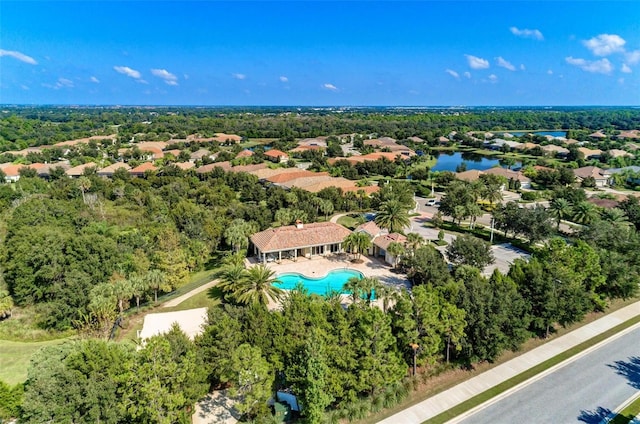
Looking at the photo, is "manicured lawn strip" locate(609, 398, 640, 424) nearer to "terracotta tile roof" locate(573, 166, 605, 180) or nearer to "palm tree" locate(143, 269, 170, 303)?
"palm tree" locate(143, 269, 170, 303)

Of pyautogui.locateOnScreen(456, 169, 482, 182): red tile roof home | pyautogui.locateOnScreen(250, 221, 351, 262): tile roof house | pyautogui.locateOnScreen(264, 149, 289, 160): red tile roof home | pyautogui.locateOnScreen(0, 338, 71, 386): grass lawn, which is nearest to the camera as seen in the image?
pyautogui.locateOnScreen(0, 338, 71, 386): grass lawn

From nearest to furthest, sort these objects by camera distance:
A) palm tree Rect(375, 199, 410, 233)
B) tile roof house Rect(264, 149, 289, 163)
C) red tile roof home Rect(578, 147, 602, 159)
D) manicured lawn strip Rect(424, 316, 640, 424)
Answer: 1. manicured lawn strip Rect(424, 316, 640, 424)
2. palm tree Rect(375, 199, 410, 233)
3. red tile roof home Rect(578, 147, 602, 159)
4. tile roof house Rect(264, 149, 289, 163)

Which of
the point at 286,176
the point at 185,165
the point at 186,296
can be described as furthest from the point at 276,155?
the point at 186,296

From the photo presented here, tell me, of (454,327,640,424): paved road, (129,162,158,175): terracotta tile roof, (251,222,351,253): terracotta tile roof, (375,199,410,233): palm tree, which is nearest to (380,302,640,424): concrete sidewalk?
(454,327,640,424): paved road

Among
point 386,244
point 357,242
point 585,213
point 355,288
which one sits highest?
point 585,213

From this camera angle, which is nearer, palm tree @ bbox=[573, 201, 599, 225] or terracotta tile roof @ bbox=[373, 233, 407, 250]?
terracotta tile roof @ bbox=[373, 233, 407, 250]

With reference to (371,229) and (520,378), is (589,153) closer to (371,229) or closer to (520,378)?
(371,229)

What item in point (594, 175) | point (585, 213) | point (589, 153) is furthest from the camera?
point (589, 153)

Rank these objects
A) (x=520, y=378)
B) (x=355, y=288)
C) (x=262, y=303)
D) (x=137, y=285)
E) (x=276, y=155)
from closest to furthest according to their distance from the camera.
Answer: (x=520, y=378) → (x=262, y=303) → (x=355, y=288) → (x=137, y=285) → (x=276, y=155)
